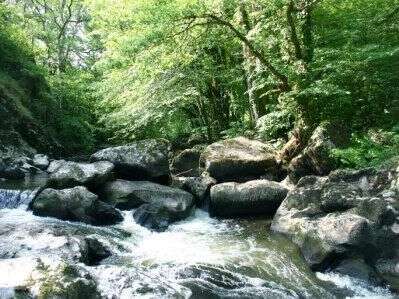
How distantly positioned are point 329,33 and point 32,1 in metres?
24.0

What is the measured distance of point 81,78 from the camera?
77.7 ft

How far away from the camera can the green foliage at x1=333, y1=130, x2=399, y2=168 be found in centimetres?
1021

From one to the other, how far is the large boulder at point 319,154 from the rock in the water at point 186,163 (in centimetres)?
506

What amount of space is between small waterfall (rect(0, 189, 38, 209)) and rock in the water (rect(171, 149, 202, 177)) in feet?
19.9

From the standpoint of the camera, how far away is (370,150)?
1073 centimetres

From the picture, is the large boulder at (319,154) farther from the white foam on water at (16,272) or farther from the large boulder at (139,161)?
the white foam on water at (16,272)

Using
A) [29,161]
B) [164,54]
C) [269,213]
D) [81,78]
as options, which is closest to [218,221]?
[269,213]

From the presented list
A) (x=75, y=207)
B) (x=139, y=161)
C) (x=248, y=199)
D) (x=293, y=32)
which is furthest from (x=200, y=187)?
(x=293, y=32)

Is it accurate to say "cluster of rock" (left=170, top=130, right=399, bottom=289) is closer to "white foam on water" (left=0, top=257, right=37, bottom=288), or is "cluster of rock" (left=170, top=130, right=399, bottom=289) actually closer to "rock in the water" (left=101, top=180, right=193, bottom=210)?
"rock in the water" (left=101, top=180, right=193, bottom=210)

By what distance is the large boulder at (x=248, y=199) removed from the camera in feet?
36.4

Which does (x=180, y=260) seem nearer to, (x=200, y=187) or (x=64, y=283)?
(x=64, y=283)

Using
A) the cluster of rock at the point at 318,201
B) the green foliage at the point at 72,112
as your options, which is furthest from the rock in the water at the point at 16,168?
the cluster of rock at the point at 318,201

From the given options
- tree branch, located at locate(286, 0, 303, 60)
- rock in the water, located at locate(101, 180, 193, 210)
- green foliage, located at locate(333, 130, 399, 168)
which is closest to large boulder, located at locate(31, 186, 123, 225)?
rock in the water, located at locate(101, 180, 193, 210)

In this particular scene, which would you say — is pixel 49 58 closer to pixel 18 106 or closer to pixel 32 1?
pixel 32 1
